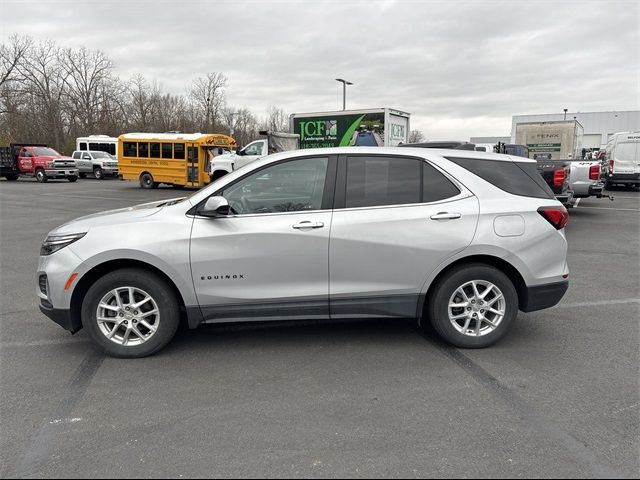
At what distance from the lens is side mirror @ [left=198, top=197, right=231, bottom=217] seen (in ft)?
12.8

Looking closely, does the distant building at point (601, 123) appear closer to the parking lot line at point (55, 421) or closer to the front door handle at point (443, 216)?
the front door handle at point (443, 216)

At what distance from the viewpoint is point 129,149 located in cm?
2464

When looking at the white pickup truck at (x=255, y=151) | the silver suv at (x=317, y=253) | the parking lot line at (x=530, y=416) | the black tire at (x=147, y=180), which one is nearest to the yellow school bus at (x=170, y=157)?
the black tire at (x=147, y=180)

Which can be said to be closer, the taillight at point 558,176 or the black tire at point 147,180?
the taillight at point 558,176

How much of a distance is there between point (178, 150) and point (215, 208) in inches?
822

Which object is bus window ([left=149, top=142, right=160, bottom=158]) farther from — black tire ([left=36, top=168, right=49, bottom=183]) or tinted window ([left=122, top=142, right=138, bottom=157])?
black tire ([left=36, top=168, right=49, bottom=183])

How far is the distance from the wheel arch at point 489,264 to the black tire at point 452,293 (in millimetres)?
36

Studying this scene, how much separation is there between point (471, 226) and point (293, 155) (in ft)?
5.37

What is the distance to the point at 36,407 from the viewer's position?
3.33m

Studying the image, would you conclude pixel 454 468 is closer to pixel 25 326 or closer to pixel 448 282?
pixel 448 282

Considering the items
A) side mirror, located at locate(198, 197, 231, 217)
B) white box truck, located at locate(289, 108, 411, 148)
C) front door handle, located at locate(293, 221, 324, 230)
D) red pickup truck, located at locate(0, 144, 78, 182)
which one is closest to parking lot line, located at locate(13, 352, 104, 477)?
side mirror, located at locate(198, 197, 231, 217)

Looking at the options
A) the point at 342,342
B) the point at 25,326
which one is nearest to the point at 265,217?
the point at 342,342

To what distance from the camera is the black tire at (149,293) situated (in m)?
4.01

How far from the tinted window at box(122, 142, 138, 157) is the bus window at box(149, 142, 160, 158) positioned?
3.04 feet
